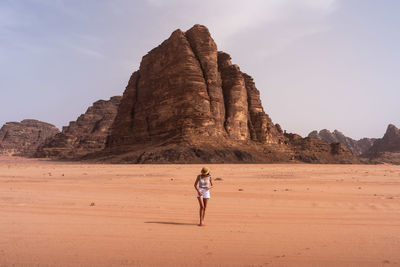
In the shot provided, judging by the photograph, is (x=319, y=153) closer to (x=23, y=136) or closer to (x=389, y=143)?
(x=389, y=143)

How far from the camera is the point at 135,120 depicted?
2456 inches

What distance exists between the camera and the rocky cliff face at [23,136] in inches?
5288

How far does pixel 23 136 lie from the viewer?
147750mm

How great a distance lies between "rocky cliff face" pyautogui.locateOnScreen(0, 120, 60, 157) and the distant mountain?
448ft

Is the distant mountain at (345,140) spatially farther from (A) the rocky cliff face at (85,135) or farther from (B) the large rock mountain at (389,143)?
(A) the rocky cliff face at (85,135)

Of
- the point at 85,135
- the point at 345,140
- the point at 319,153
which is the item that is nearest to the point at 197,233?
the point at 319,153

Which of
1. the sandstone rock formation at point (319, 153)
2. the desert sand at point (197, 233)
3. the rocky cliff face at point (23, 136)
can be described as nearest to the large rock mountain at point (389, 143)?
the sandstone rock formation at point (319, 153)

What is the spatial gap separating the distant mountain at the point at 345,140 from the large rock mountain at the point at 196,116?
79570mm

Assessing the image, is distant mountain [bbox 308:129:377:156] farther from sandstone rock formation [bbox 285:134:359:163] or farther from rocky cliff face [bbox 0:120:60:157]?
rocky cliff face [bbox 0:120:60:157]

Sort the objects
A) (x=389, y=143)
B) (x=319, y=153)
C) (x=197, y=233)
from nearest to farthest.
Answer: (x=197, y=233)
(x=319, y=153)
(x=389, y=143)

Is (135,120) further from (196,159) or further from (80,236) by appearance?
(80,236)

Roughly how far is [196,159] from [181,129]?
9.69 meters

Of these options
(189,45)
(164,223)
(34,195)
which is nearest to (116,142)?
(189,45)

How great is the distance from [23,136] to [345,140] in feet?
543
